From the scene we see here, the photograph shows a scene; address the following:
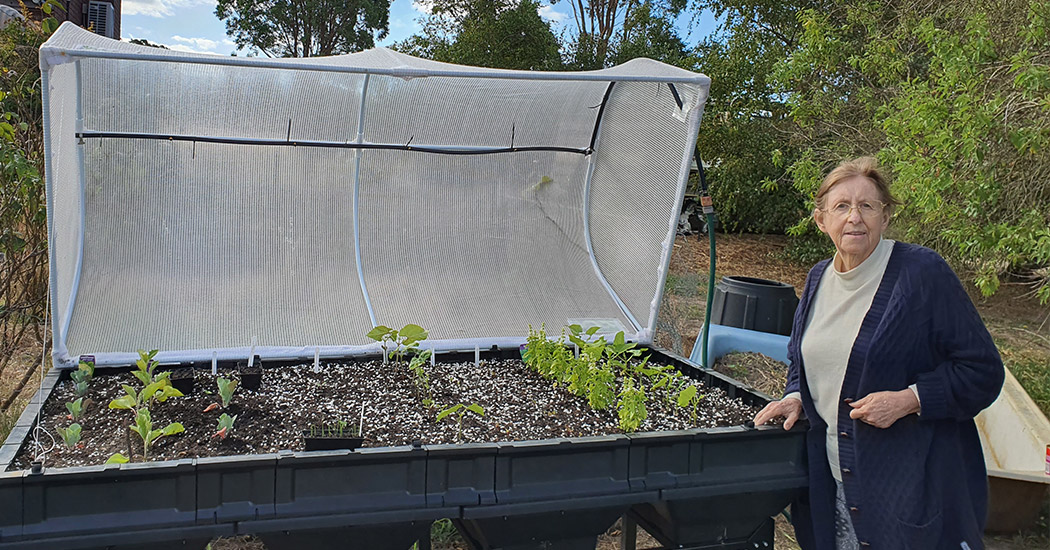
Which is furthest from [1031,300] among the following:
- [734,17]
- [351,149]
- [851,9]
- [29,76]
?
[29,76]

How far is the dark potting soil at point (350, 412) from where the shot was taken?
197 centimetres

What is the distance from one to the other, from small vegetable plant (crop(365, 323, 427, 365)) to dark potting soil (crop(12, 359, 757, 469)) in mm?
75

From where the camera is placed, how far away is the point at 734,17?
8391 millimetres

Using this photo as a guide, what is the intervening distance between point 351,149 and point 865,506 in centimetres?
244

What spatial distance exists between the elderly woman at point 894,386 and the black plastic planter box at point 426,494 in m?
0.22

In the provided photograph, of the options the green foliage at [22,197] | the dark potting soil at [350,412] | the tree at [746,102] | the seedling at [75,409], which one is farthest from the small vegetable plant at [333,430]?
the tree at [746,102]

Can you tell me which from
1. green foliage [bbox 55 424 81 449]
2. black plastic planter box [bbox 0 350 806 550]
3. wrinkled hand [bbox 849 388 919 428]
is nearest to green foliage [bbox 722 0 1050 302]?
wrinkled hand [bbox 849 388 919 428]

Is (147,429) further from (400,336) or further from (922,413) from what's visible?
(922,413)

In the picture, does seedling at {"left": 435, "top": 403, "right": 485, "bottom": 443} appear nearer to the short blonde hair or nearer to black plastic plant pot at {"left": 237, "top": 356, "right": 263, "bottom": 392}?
A: black plastic plant pot at {"left": 237, "top": 356, "right": 263, "bottom": 392}

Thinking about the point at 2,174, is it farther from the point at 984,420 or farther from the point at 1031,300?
the point at 1031,300

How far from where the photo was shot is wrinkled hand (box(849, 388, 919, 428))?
5.48ft

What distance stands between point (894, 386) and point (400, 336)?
65.7 inches

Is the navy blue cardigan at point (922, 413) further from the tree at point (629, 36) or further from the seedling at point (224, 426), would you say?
the tree at point (629, 36)

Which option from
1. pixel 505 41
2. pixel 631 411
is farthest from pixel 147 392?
pixel 505 41
